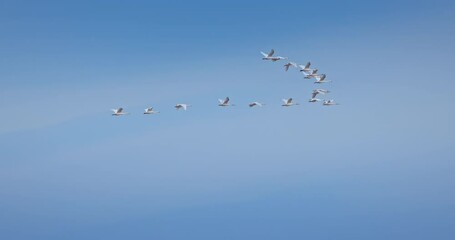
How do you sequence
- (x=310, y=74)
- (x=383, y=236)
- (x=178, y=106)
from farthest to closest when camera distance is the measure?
(x=383, y=236) < (x=310, y=74) < (x=178, y=106)

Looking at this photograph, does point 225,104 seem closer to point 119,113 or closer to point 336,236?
point 119,113

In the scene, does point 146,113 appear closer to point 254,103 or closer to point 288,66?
point 254,103

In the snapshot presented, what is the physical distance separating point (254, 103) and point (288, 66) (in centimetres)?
424

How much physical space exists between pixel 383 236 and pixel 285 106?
10846cm

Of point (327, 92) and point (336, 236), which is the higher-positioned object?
point (336, 236)

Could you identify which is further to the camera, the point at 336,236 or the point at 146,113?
the point at 336,236

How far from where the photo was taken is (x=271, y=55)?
51.2 meters

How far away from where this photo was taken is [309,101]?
51812 millimetres

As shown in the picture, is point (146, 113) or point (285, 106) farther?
point (285, 106)

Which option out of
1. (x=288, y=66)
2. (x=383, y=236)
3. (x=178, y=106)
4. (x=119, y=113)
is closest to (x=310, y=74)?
(x=288, y=66)

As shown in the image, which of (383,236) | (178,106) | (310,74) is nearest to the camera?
(178,106)

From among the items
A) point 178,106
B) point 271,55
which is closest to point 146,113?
point 178,106

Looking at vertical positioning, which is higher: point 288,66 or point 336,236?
point 336,236

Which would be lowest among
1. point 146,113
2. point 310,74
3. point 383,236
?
point 146,113
